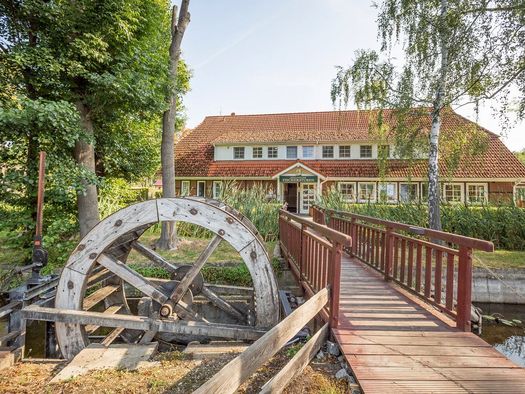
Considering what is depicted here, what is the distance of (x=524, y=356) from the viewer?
15.6 ft

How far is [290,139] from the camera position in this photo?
1853cm

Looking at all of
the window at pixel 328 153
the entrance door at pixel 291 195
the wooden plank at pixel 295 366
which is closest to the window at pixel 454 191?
the window at pixel 328 153

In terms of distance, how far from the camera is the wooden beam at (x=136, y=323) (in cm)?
362

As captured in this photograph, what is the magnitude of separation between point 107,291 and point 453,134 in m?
8.74

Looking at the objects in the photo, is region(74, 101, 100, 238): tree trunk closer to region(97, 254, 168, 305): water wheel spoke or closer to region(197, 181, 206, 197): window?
region(97, 254, 168, 305): water wheel spoke

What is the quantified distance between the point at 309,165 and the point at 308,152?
3.64ft


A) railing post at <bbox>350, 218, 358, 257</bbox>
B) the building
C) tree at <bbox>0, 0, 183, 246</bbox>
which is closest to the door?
the building

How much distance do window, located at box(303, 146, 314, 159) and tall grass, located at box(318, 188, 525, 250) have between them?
923 centimetres

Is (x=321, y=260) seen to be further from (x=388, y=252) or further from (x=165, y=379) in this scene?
(x=165, y=379)

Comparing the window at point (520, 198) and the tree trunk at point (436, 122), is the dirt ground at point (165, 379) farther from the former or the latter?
the window at point (520, 198)

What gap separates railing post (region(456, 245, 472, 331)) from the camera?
3096 millimetres

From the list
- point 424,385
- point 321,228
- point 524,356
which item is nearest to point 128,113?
point 321,228

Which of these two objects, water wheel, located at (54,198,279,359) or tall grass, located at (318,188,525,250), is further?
tall grass, located at (318,188,525,250)

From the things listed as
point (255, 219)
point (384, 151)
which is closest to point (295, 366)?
point (255, 219)
